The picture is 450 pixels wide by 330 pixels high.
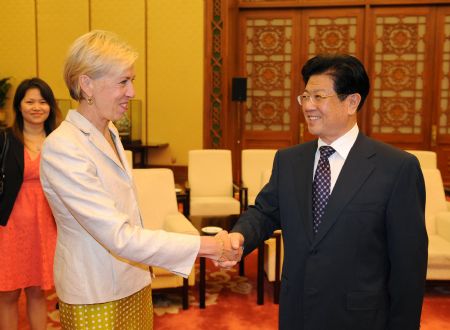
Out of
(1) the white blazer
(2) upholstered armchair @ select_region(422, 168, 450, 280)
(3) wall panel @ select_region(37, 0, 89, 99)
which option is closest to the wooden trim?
(3) wall panel @ select_region(37, 0, 89, 99)

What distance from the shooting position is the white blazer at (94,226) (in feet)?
5.05

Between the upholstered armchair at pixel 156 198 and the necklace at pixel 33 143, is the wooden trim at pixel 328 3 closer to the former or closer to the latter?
the upholstered armchair at pixel 156 198

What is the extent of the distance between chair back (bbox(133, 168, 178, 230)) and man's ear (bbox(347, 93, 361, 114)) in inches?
107

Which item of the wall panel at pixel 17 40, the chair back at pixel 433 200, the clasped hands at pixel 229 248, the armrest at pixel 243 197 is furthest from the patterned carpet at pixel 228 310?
the wall panel at pixel 17 40

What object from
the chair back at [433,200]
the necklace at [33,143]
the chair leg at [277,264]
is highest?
the necklace at [33,143]

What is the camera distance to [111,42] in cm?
163

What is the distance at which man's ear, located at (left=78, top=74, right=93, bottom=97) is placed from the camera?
1.63 meters

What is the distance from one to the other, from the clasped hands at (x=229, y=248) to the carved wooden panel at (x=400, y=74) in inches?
269

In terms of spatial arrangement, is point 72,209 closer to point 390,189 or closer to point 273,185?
point 273,185

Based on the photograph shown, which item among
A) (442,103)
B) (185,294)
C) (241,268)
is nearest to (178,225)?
(185,294)

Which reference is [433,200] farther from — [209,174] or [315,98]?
[315,98]

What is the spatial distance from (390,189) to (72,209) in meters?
1.05

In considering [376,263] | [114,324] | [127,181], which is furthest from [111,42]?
[376,263]

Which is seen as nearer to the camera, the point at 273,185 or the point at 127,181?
the point at 127,181
